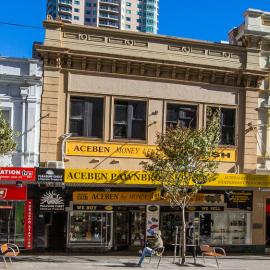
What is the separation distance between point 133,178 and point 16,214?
510cm

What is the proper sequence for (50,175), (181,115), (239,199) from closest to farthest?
(50,175)
(181,115)
(239,199)

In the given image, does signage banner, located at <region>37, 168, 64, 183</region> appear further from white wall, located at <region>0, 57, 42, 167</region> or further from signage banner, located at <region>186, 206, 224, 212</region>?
signage banner, located at <region>186, 206, 224, 212</region>

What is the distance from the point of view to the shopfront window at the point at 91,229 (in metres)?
23.0

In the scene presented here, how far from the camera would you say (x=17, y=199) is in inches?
849

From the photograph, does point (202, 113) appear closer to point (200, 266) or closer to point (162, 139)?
point (162, 139)

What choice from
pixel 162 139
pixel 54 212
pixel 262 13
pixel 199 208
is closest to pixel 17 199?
pixel 54 212

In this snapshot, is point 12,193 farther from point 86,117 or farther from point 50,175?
point 86,117

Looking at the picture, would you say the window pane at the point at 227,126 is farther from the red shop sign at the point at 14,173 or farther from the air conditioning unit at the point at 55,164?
the red shop sign at the point at 14,173

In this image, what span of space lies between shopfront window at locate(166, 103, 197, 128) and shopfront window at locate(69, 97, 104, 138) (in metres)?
3.16

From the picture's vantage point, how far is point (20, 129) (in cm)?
2183

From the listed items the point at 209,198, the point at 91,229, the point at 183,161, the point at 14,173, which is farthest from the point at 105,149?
the point at 209,198

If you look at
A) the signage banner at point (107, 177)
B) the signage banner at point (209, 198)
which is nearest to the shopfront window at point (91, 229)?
the signage banner at point (107, 177)

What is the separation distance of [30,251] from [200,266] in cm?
720

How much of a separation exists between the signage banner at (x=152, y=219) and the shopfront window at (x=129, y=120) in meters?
3.20
